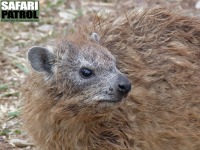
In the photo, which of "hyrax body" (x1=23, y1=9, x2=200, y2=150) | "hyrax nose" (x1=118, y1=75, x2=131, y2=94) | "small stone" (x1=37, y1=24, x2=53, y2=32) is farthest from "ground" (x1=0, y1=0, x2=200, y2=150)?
"hyrax nose" (x1=118, y1=75, x2=131, y2=94)

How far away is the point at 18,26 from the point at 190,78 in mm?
4419

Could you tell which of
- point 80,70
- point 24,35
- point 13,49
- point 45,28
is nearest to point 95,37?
point 80,70

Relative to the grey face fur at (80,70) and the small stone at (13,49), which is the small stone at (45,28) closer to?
the small stone at (13,49)

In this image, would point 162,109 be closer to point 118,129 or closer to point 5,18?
point 118,129

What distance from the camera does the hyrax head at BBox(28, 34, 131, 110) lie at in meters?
6.17

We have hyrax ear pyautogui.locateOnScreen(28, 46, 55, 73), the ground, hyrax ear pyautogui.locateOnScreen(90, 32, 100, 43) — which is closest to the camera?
hyrax ear pyautogui.locateOnScreen(28, 46, 55, 73)

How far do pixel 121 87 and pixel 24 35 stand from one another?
4821 millimetres

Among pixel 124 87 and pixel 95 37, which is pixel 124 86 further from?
pixel 95 37

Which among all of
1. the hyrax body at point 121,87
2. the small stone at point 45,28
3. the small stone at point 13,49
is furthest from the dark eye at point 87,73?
the small stone at point 45,28

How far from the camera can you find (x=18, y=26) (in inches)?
427

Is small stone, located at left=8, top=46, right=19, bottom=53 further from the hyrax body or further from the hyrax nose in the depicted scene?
the hyrax nose

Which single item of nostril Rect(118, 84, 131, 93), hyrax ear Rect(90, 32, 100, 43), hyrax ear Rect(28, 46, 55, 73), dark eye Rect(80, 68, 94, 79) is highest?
hyrax ear Rect(90, 32, 100, 43)

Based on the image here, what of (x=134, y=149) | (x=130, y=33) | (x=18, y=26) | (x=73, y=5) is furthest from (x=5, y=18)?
(x=134, y=149)

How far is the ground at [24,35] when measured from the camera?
853cm
